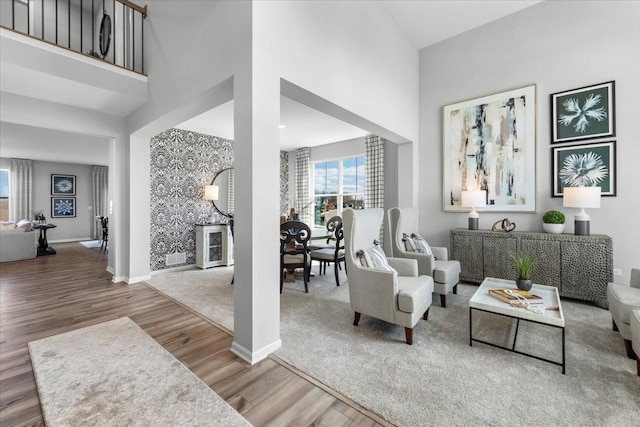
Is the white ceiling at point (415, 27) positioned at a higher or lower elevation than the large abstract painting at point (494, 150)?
higher

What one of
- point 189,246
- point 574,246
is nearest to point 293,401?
point 574,246

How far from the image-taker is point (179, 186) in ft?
17.3

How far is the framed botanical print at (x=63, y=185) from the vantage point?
357 inches

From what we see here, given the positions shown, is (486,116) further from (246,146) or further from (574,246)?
(246,146)

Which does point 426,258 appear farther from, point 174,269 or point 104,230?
point 104,230

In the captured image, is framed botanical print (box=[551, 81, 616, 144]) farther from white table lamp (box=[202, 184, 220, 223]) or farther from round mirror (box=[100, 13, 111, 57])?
round mirror (box=[100, 13, 111, 57])

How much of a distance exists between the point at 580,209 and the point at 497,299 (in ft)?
7.70

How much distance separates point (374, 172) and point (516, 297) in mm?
3851

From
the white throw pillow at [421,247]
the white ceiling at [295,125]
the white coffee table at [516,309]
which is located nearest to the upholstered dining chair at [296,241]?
the white throw pillow at [421,247]

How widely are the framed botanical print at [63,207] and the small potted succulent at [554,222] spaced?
41.9ft

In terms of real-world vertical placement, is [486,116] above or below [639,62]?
below

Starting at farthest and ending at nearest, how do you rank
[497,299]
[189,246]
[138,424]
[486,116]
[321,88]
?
[189,246] → [486,116] → [321,88] → [497,299] → [138,424]

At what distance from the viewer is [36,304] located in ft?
10.8

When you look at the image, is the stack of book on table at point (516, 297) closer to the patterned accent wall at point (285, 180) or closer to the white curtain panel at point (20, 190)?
the patterned accent wall at point (285, 180)
